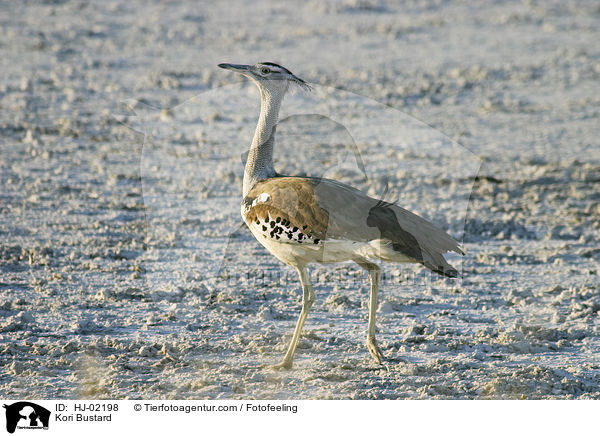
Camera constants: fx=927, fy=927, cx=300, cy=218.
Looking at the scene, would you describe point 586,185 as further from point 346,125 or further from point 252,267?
point 252,267

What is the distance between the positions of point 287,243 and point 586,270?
2691mm

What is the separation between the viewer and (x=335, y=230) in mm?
4664

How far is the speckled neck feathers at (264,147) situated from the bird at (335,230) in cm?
13

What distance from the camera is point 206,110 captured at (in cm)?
1035

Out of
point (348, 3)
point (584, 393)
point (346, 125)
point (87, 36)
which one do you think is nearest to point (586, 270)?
point (584, 393)

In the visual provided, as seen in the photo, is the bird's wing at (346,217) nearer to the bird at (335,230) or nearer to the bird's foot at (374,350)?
the bird at (335,230)

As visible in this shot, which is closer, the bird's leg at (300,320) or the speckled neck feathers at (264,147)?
the bird's leg at (300,320)

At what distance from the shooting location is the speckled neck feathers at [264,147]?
17.1 feet
